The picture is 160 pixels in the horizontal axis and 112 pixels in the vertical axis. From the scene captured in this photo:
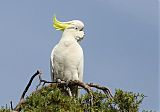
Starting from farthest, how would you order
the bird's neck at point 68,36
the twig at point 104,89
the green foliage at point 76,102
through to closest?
the bird's neck at point 68,36 < the twig at point 104,89 < the green foliage at point 76,102

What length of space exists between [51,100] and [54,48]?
3436 millimetres

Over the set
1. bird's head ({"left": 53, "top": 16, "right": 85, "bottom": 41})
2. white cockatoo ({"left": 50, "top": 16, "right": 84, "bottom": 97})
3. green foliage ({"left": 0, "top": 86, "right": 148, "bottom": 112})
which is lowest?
green foliage ({"left": 0, "top": 86, "right": 148, "bottom": 112})

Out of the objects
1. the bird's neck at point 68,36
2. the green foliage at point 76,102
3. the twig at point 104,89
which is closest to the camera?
the green foliage at point 76,102

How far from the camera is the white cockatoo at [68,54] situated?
934cm

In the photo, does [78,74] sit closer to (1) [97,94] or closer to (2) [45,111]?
(1) [97,94]

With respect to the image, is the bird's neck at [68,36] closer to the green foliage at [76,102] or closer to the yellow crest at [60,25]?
the yellow crest at [60,25]

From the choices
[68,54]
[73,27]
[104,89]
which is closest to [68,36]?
[73,27]

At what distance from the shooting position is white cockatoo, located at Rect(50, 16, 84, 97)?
30.7 ft

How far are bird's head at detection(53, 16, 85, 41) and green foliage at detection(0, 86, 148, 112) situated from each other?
260 centimetres

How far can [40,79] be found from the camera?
706 cm

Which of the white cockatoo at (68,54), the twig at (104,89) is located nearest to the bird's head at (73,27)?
the white cockatoo at (68,54)

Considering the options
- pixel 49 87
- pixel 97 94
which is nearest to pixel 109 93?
pixel 97 94

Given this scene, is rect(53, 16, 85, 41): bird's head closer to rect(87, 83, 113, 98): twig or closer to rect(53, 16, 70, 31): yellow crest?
rect(53, 16, 70, 31): yellow crest

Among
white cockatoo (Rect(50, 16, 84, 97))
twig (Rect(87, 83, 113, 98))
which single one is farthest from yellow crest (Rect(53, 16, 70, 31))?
twig (Rect(87, 83, 113, 98))
